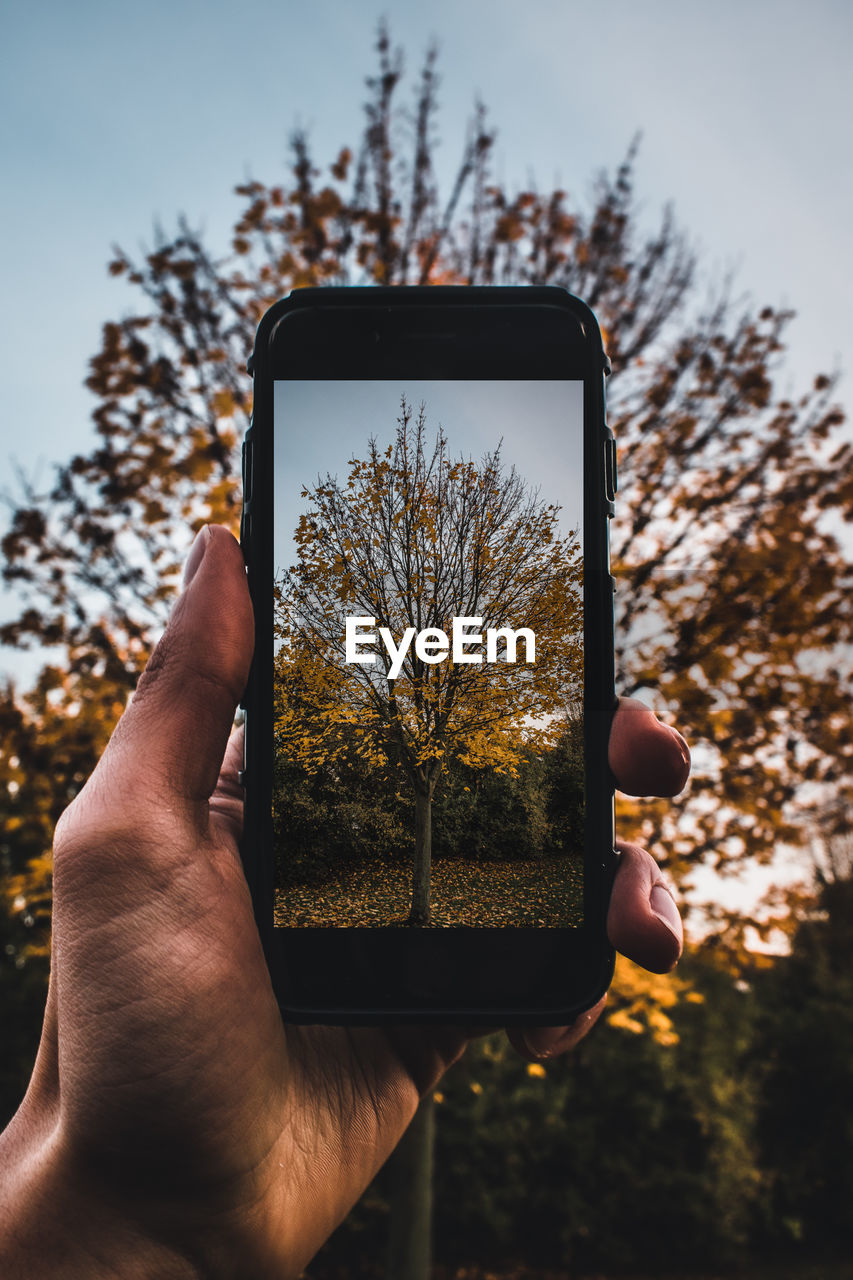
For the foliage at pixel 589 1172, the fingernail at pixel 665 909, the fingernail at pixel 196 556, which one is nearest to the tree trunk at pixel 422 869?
the fingernail at pixel 665 909

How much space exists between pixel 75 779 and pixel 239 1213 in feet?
12.1

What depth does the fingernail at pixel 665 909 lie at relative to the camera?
1.48 m

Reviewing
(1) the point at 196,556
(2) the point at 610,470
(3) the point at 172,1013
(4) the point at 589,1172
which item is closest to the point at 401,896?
(3) the point at 172,1013

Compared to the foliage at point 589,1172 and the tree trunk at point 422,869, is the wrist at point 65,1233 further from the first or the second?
the foliage at point 589,1172

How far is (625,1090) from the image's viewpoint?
22.7 feet

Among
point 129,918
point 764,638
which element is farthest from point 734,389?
point 129,918

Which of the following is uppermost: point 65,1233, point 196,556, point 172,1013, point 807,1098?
point 196,556

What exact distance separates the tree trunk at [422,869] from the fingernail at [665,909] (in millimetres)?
417

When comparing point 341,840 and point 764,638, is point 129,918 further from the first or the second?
point 764,638

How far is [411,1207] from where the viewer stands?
4500mm

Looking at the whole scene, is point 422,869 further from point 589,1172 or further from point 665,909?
point 589,1172

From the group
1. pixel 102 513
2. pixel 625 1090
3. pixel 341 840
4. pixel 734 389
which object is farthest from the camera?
pixel 625 1090

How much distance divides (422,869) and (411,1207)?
13.4 feet

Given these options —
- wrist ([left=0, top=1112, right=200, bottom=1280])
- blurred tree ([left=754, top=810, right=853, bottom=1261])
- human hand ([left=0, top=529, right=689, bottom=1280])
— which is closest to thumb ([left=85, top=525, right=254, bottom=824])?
human hand ([left=0, top=529, right=689, bottom=1280])
